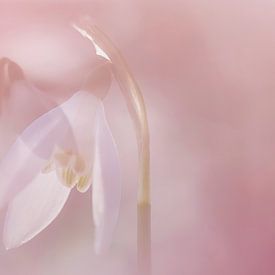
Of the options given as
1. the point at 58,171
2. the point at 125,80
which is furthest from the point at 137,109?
the point at 58,171

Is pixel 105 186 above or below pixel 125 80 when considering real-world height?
below

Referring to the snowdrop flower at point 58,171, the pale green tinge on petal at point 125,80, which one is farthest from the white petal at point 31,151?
the pale green tinge on petal at point 125,80

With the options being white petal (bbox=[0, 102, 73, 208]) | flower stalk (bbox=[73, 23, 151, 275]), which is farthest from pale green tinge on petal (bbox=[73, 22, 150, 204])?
white petal (bbox=[0, 102, 73, 208])

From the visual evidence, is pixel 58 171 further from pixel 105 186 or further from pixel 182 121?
pixel 182 121

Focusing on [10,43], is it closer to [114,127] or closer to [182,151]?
[114,127]

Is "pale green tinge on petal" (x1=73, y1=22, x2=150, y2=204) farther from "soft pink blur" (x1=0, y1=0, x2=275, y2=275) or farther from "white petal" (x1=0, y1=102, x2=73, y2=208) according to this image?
"white petal" (x1=0, y1=102, x2=73, y2=208)
